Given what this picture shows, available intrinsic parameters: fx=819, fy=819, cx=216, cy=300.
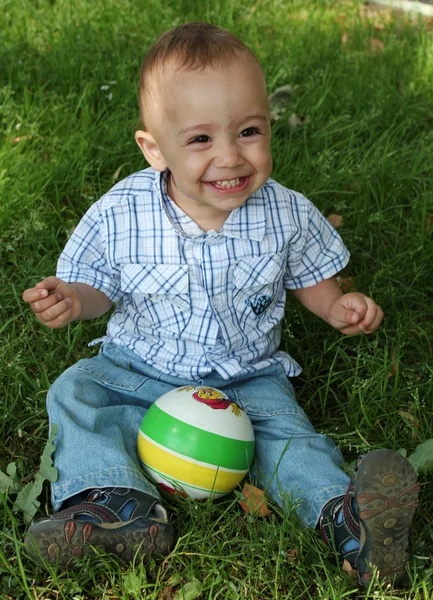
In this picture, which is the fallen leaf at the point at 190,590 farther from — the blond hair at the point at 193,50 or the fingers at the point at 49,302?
the blond hair at the point at 193,50

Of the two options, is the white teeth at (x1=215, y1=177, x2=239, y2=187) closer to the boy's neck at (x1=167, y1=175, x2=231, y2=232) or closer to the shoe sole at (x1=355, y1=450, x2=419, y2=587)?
the boy's neck at (x1=167, y1=175, x2=231, y2=232)

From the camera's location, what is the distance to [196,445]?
7.52 feet

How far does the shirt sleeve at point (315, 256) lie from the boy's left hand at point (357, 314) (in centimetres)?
14

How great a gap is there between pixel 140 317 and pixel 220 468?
2.05 feet

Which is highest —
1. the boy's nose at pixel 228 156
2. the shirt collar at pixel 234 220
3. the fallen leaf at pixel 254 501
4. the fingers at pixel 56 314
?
the boy's nose at pixel 228 156

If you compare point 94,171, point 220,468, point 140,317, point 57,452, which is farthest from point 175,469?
point 94,171

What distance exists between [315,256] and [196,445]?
31.2 inches

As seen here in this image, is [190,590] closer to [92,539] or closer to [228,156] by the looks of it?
[92,539]

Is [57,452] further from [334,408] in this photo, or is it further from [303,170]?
[303,170]

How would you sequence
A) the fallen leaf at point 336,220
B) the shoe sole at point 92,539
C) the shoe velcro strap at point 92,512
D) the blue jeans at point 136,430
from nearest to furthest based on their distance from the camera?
the shoe sole at point 92,539
the shoe velcro strap at point 92,512
the blue jeans at point 136,430
the fallen leaf at point 336,220

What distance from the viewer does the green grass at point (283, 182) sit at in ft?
7.03

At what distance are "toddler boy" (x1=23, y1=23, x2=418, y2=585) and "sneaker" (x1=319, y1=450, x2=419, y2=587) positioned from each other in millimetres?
13

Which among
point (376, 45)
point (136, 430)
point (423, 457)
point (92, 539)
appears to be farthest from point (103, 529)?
point (376, 45)

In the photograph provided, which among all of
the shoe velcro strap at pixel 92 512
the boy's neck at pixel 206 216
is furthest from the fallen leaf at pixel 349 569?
the boy's neck at pixel 206 216
